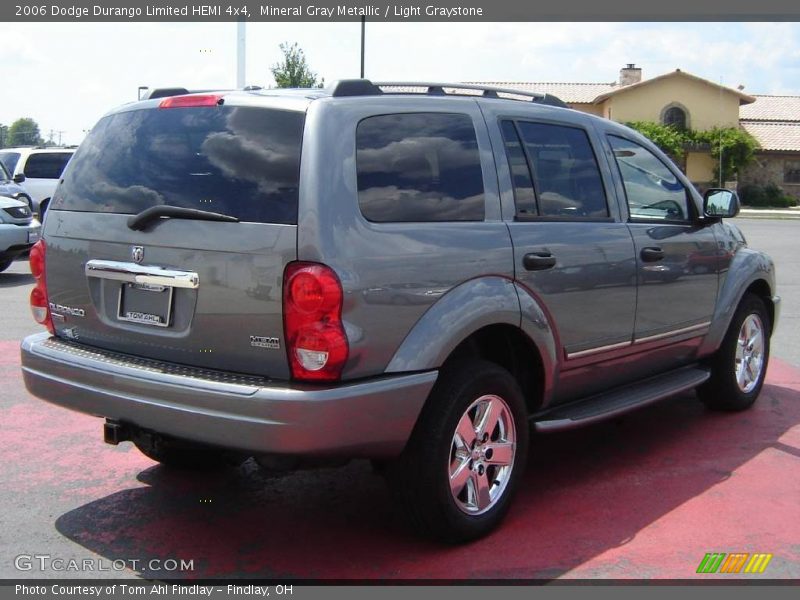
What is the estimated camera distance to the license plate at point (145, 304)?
13.2 ft

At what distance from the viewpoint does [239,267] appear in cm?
381

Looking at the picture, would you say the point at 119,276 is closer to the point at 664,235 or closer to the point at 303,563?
the point at 303,563

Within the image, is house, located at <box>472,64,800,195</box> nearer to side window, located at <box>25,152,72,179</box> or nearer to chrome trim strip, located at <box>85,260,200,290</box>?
side window, located at <box>25,152,72,179</box>

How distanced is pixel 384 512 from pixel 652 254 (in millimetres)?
2115

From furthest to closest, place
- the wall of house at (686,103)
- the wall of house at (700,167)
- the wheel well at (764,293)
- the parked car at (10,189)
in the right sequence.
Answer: the wall of house at (686,103) < the wall of house at (700,167) < the parked car at (10,189) < the wheel well at (764,293)

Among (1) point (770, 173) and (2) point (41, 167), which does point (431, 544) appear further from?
(1) point (770, 173)

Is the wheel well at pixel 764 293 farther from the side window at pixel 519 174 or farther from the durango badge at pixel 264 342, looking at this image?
the durango badge at pixel 264 342

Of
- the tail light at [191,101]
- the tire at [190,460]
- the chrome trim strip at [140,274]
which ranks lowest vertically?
the tire at [190,460]

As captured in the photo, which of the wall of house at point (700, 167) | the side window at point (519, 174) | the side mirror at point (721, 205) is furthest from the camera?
the wall of house at point (700, 167)

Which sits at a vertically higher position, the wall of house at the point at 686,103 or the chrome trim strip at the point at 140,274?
the wall of house at the point at 686,103

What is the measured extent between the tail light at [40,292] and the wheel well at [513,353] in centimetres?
199

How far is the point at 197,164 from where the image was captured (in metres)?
4.06

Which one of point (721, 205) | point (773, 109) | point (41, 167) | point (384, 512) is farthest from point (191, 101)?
point (773, 109)

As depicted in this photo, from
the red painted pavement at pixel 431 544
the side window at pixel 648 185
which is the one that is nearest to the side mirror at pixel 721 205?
the side window at pixel 648 185
